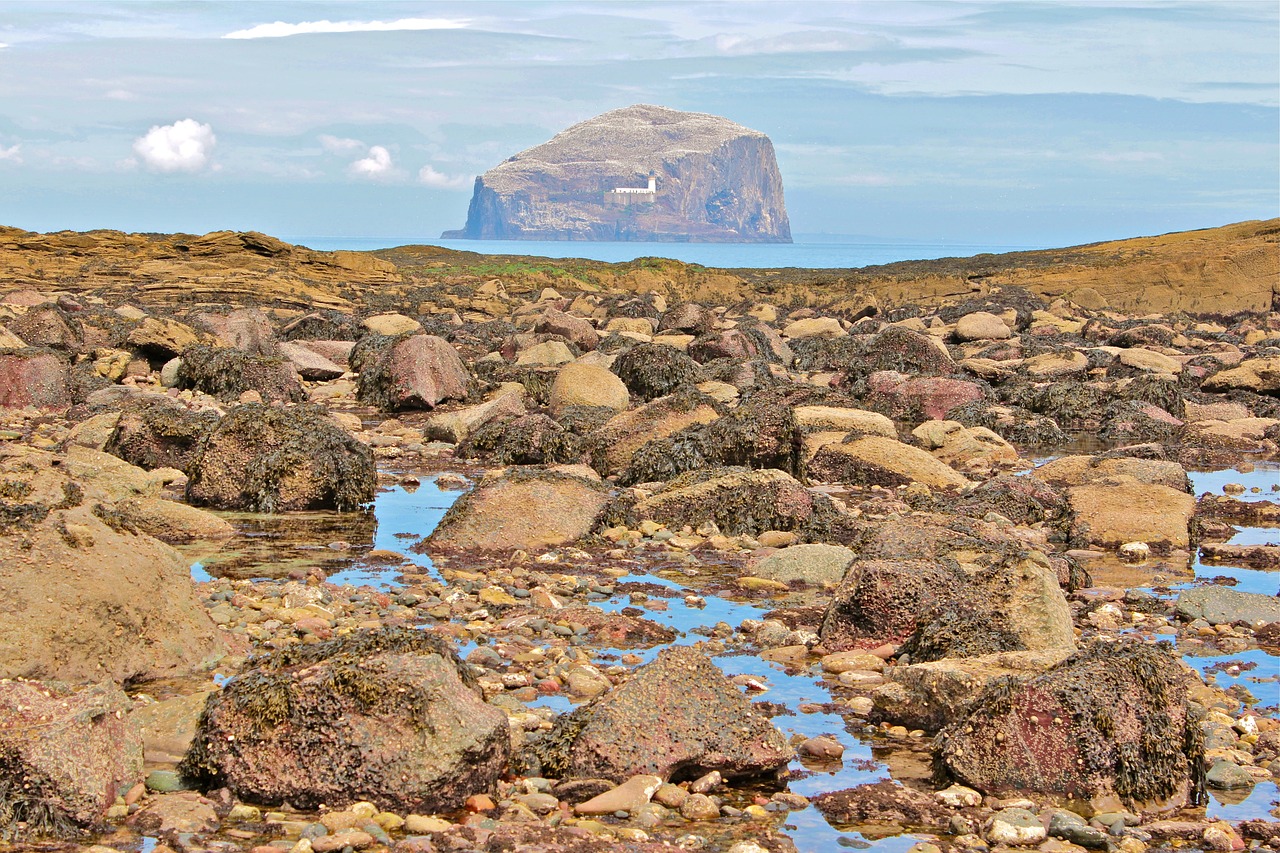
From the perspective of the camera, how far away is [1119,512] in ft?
37.6

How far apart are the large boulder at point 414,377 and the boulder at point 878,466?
273 inches

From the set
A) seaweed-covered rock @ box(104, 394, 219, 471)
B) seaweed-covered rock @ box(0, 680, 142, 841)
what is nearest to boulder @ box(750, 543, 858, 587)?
seaweed-covered rock @ box(0, 680, 142, 841)

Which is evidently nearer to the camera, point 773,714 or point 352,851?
point 352,851

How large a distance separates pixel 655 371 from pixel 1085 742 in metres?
15.4

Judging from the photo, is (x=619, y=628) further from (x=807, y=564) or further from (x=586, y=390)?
(x=586, y=390)

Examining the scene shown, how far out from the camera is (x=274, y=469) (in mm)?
11773

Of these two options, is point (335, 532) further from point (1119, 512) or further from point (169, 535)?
point (1119, 512)

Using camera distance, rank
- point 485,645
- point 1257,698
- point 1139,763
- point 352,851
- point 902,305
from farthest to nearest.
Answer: point 902,305
point 485,645
point 1257,698
point 1139,763
point 352,851

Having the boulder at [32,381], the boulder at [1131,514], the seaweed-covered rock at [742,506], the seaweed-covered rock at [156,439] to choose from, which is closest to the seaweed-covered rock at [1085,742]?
the seaweed-covered rock at [742,506]

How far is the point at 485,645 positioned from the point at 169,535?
13.1 feet

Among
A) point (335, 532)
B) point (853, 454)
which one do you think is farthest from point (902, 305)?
point (335, 532)

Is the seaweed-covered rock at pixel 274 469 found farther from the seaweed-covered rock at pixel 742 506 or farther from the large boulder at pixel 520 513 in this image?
the seaweed-covered rock at pixel 742 506

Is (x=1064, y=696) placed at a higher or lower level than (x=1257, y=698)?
higher

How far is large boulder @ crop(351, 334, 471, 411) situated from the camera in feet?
61.7
